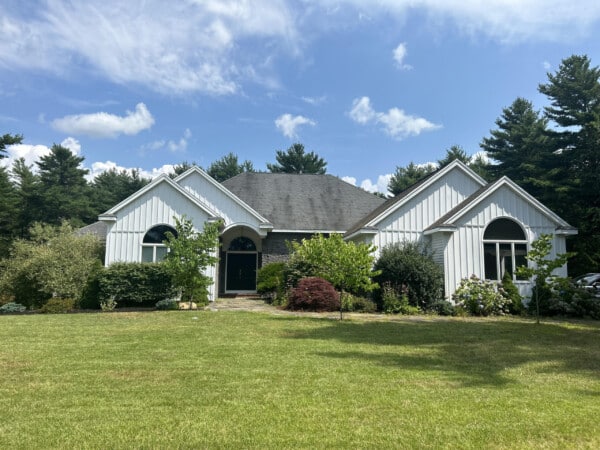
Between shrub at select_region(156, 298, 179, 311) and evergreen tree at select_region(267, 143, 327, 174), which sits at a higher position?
evergreen tree at select_region(267, 143, 327, 174)

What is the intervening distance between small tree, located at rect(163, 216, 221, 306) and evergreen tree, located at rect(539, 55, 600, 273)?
72.8 ft

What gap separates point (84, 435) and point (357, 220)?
20.3 meters

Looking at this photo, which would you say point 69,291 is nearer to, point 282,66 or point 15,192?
point 282,66

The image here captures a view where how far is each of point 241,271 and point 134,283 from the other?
800cm

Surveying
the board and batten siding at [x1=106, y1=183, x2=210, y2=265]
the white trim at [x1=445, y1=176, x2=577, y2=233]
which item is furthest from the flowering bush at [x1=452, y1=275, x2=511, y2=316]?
the board and batten siding at [x1=106, y1=183, x2=210, y2=265]

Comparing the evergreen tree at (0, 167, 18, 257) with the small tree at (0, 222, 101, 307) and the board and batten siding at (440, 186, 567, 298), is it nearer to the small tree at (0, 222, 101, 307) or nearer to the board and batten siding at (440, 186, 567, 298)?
the small tree at (0, 222, 101, 307)

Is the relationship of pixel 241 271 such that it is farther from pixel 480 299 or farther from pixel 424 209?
pixel 480 299

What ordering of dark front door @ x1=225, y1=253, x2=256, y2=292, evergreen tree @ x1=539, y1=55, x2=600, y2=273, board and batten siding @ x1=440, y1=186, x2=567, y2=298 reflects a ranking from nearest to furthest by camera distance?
board and batten siding @ x1=440, y1=186, x2=567, y2=298
dark front door @ x1=225, y1=253, x2=256, y2=292
evergreen tree @ x1=539, y1=55, x2=600, y2=273

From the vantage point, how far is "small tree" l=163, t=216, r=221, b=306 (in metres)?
14.7

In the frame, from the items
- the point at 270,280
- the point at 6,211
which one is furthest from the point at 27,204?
the point at 270,280

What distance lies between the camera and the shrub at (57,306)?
14.7 m

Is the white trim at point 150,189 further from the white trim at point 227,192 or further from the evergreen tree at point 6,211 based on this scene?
the evergreen tree at point 6,211

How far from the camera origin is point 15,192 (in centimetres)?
3656

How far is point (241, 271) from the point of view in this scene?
23250mm
